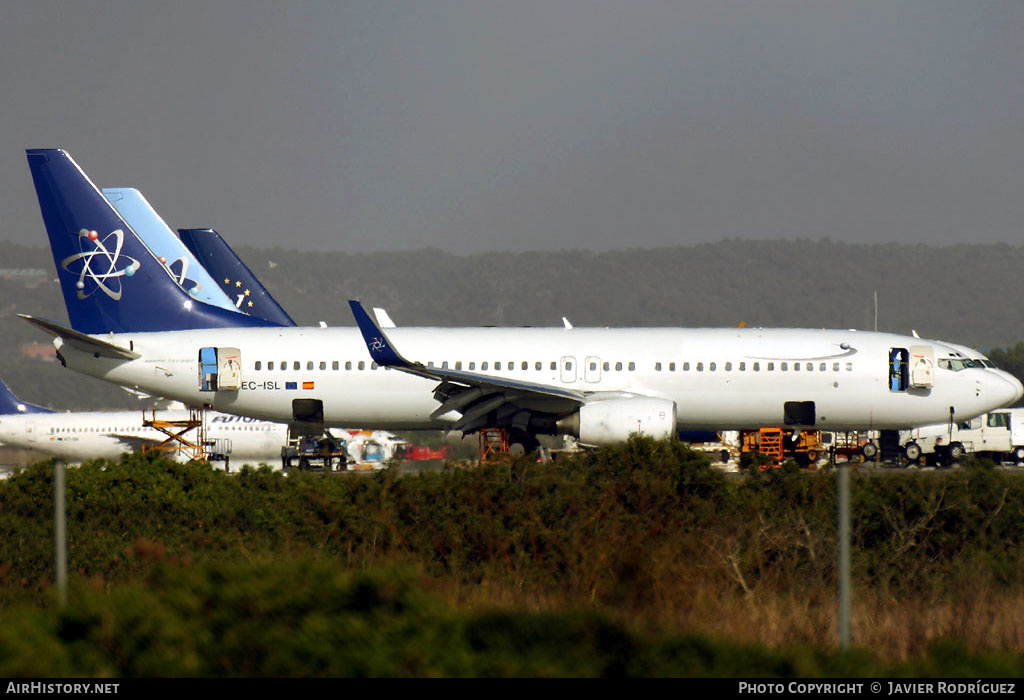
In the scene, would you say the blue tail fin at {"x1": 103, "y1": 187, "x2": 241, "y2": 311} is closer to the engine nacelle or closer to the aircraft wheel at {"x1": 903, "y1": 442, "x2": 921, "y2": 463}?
the engine nacelle

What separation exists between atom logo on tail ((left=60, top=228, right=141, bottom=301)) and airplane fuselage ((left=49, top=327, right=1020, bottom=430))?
4.61 ft

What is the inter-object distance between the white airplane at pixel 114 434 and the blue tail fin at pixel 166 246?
1361 cm

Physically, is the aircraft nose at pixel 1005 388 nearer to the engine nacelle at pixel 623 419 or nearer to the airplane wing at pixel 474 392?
the engine nacelle at pixel 623 419

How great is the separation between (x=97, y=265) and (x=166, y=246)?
6.99 m

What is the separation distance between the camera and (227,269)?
41.2m

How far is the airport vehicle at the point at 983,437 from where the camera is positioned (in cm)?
4016

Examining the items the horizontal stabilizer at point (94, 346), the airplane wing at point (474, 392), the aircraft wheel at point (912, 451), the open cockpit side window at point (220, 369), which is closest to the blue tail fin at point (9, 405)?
the horizontal stabilizer at point (94, 346)

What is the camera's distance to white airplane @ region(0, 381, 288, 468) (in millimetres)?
47844

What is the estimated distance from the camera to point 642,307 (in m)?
197

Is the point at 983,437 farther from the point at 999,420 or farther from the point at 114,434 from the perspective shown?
the point at 114,434

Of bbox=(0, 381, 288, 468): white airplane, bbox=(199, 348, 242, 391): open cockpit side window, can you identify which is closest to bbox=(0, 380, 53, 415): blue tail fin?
bbox=(0, 381, 288, 468): white airplane

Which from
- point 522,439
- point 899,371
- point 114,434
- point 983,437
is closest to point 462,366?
point 522,439

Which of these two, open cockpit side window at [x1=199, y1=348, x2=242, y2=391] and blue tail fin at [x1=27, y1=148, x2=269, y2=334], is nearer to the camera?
open cockpit side window at [x1=199, y1=348, x2=242, y2=391]

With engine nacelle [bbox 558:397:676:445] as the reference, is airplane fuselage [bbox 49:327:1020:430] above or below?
above
